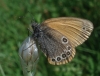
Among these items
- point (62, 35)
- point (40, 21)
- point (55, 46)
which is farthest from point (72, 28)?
point (40, 21)

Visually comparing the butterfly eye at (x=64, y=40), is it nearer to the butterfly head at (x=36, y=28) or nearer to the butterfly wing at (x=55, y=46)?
the butterfly wing at (x=55, y=46)

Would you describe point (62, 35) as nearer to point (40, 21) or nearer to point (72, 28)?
point (72, 28)

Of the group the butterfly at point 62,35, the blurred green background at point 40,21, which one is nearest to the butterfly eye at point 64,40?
the butterfly at point 62,35

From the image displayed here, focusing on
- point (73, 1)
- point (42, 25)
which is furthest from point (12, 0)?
point (42, 25)

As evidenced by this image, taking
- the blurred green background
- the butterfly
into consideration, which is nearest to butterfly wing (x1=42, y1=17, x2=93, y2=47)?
the butterfly

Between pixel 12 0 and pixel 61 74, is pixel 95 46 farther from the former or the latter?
pixel 12 0

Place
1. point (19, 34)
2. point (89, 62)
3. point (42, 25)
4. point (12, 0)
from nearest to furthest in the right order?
point (42, 25), point (89, 62), point (19, 34), point (12, 0)
